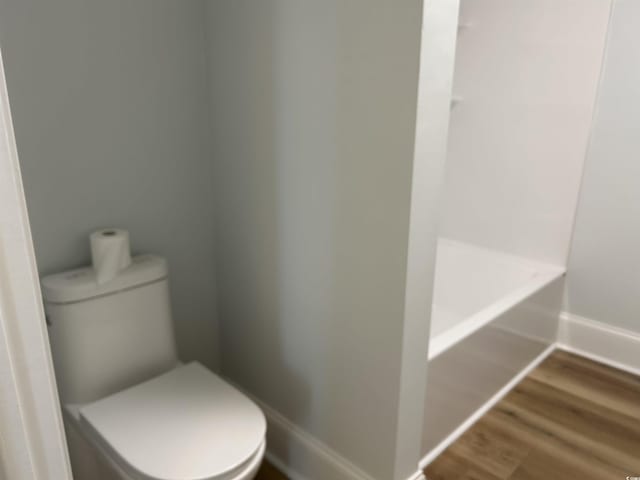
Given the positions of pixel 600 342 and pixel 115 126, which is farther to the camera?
pixel 600 342

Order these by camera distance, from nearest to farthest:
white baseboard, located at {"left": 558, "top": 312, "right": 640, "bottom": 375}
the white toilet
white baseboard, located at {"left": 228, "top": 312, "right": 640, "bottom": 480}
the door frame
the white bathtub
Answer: the door frame, the white toilet, white baseboard, located at {"left": 228, "top": 312, "right": 640, "bottom": 480}, the white bathtub, white baseboard, located at {"left": 558, "top": 312, "right": 640, "bottom": 375}

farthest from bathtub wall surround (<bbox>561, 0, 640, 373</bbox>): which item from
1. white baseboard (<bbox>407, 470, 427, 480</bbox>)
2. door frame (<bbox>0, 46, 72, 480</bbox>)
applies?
door frame (<bbox>0, 46, 72, 480</bbox>)

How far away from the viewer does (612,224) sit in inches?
93.8

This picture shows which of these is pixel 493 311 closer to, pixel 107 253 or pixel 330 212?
pixel 330 212

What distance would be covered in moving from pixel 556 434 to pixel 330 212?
4.32 feet

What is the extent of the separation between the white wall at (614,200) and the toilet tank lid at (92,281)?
1906 mm

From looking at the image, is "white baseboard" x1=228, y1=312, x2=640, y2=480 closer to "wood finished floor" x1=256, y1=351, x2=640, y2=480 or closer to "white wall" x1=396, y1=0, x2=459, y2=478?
"wood finished floor" x1=256, y1=351, x2=640, y2=480

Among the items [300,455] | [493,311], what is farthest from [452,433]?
[300,455]

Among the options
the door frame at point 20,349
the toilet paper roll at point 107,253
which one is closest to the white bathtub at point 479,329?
the toilet paper roll at point 107,253

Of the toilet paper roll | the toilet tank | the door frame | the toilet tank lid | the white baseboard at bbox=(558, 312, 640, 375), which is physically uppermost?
the door frame

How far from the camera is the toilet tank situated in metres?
1.54

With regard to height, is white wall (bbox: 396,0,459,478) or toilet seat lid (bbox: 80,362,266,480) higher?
white wall (bbox: 396,0,459,478)

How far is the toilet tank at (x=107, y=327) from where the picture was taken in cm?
154

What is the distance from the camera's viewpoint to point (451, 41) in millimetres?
1255
